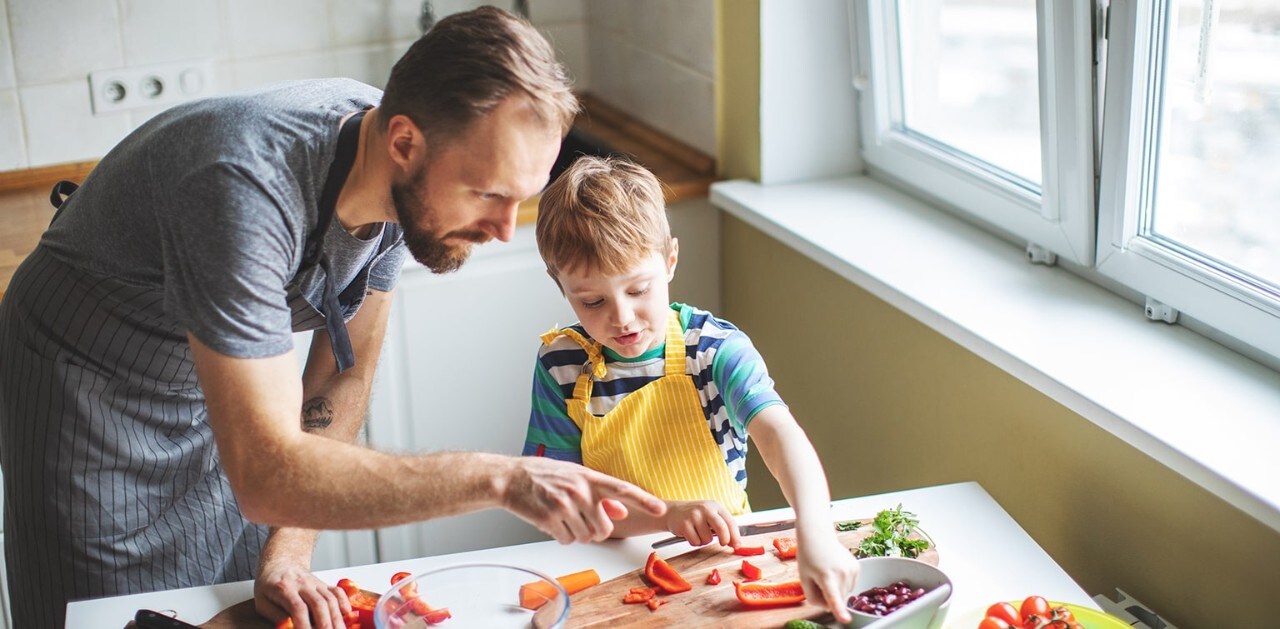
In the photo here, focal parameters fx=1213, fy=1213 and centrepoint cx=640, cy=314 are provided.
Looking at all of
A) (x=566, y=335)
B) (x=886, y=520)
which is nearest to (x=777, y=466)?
(x=886, y=520)

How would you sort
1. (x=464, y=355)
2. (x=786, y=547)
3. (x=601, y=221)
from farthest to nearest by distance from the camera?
(x=464, y=355), (x=601, y=221), (x=786, y=547)

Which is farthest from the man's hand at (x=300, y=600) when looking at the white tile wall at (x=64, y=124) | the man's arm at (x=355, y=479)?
the white tile wall at (x=64, y=124)

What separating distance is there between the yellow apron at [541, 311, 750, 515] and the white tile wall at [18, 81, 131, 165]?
146 centimetres

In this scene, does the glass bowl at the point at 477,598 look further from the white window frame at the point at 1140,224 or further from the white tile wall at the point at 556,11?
the white tile wall at the point at 556,11

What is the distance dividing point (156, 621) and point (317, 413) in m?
0.43

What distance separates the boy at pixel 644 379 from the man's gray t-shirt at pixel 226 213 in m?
0.26

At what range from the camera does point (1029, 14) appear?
181 centimetres

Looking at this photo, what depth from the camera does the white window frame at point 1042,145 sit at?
1.68 meters

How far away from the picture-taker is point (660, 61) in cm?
255

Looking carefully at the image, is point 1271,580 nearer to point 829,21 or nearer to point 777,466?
point 777,466

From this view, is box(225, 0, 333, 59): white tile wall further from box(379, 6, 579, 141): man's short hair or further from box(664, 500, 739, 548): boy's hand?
box(664, 500, 739, 548): boy's hand

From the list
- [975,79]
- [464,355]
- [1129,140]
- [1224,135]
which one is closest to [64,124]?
[464,355]

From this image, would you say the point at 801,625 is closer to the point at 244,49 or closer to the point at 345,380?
the point at 345,380

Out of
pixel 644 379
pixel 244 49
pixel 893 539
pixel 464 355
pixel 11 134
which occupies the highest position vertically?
pixel 244 49
